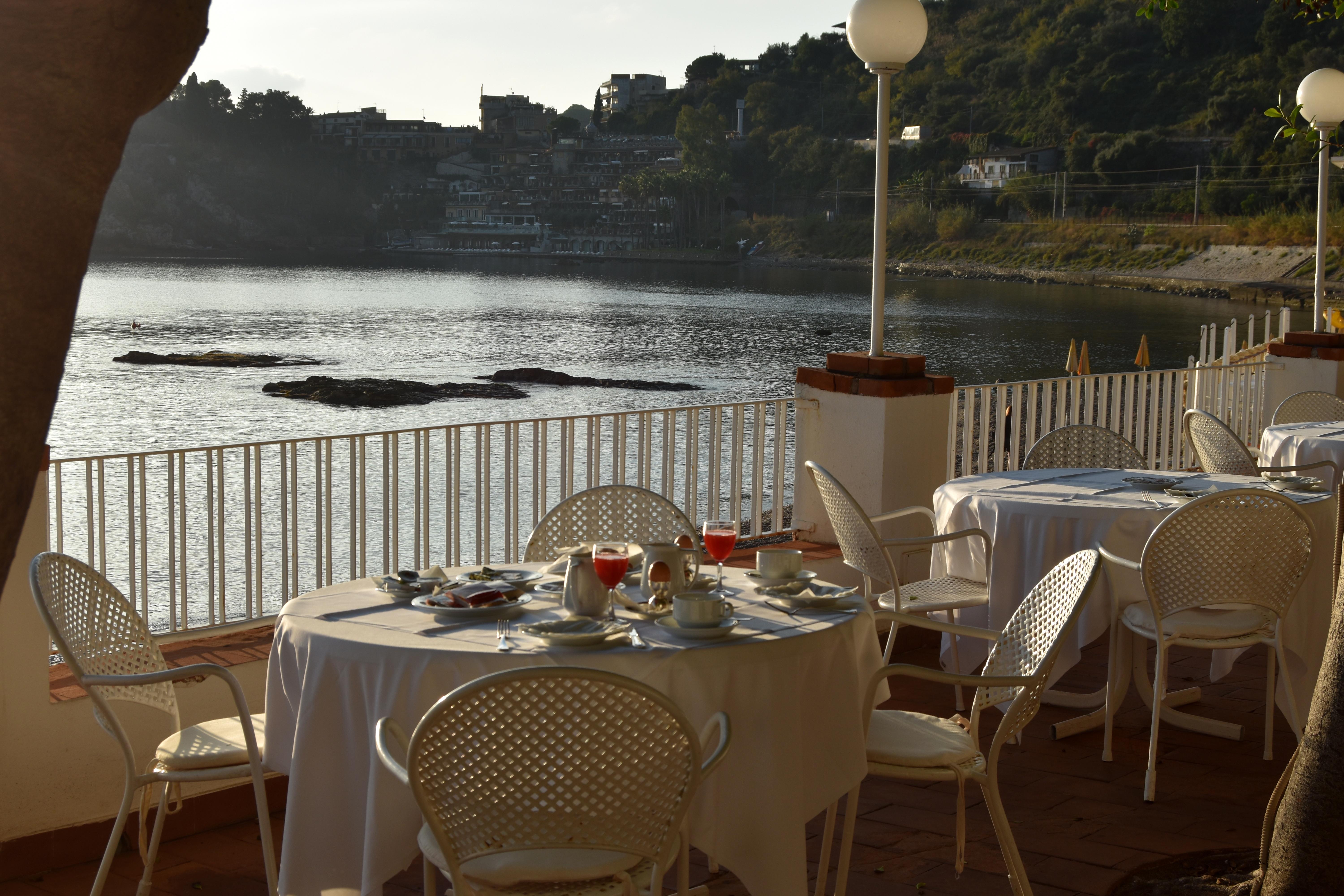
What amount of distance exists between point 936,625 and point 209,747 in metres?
1.73

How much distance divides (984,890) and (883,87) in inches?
135

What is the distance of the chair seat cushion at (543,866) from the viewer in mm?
2002

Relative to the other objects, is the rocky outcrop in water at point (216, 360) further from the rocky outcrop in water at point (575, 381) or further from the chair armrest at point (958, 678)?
the chair armrest at point (958, 678)

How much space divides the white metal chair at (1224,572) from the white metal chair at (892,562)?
587 mm

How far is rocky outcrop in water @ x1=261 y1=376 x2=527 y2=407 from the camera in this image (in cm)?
3603

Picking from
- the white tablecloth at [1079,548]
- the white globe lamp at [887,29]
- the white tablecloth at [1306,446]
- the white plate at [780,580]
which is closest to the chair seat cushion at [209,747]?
the white plate at [780,580]

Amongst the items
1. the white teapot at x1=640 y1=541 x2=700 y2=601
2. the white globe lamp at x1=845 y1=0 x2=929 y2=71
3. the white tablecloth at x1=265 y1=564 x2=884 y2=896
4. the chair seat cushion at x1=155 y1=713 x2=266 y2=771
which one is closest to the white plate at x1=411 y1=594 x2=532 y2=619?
the white tablecloth at x1=265 y1=564 x2=884 y2=896

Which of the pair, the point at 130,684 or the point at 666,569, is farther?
the point at 666,569

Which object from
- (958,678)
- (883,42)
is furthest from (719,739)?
(883,42)

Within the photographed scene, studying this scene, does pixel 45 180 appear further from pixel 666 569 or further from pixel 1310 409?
pixel 1310 409

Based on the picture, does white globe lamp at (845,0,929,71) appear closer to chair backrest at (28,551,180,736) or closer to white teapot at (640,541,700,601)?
white teapot at (640,541,700,601)

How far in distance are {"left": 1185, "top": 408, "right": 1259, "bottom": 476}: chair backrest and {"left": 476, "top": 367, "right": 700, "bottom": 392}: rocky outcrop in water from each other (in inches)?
1334

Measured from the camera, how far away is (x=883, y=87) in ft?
16.9

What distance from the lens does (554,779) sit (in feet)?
6.26
